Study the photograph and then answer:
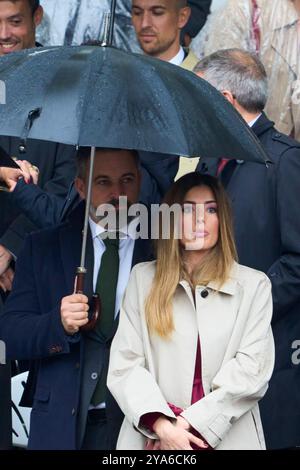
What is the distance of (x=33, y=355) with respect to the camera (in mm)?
5969

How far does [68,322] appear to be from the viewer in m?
5.70

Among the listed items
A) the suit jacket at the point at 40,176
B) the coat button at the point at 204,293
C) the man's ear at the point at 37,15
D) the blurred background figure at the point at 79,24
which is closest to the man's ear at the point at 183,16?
the blurred background figure at the point at 79,24

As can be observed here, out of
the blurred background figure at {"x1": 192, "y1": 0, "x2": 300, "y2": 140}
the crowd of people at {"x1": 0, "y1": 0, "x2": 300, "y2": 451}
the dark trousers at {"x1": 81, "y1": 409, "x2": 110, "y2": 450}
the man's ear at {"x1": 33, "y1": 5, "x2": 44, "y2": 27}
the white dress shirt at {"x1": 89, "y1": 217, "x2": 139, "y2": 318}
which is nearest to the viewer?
the crowd of people at {"x1": 0, "y1": 0, "x2": 300, "y2": 451}

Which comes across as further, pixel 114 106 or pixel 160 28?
pixel 160 28

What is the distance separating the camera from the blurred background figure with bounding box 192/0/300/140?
8.55 metres

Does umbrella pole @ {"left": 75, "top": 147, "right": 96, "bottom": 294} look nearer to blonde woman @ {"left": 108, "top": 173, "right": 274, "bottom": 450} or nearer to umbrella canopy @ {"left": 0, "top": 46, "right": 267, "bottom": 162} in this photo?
blonde woman @ {"left": 108, "top": 173, "right": 274, "bottom": 450}

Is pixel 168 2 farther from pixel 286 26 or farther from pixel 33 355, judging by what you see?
pixel 33 355

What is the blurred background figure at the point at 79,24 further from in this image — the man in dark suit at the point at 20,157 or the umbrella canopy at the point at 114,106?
the umbrella canopy at the point at 114,106

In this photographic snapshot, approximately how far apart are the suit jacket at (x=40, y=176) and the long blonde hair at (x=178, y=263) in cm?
116

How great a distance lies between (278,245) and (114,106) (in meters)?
1.70

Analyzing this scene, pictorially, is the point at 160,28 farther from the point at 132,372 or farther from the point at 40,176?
the point at 132,372

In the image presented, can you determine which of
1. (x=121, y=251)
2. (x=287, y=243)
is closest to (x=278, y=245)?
(x=287, y=243)

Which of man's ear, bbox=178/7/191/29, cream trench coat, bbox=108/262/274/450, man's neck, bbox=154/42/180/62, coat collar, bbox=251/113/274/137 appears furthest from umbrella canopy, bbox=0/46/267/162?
man's ear, bbox=178/7/191/29

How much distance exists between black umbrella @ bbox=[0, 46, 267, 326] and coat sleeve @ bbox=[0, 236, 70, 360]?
32 cm
